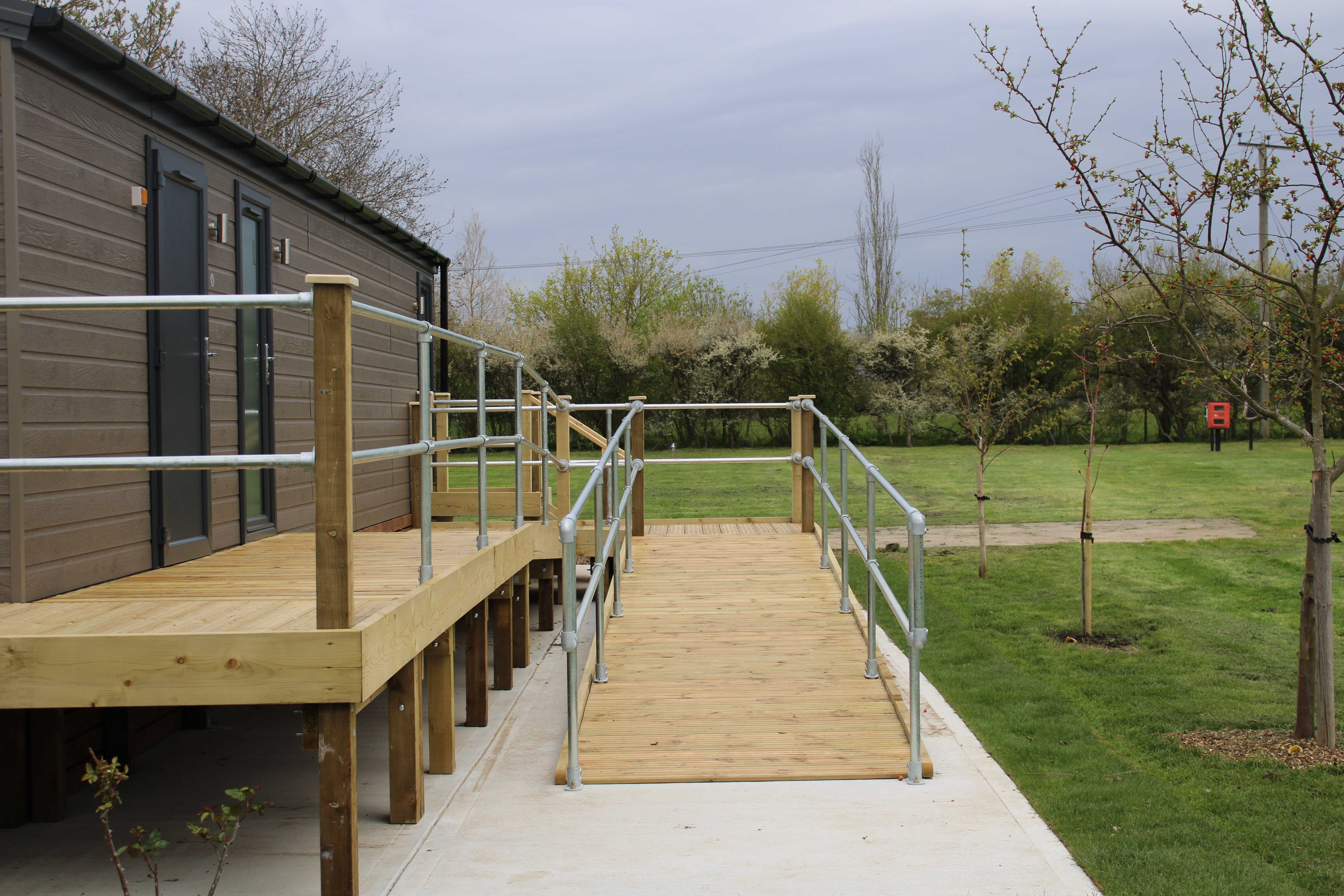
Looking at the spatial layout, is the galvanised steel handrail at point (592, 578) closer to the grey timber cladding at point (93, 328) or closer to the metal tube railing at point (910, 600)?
the metal tube railing at point (910, 600)

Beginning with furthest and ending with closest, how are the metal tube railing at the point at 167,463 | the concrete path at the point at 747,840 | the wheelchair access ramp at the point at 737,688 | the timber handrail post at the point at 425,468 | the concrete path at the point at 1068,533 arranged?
1. the concrete path at the point at 1068,533
2. the wheelchair access ramp at the point at 737,688
3. the timber handrail post at the point at 425,468
4. the concrete path at the point at 747,840
5. the metal tube railing at the point at 167,463

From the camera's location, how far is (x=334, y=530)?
2791 millimetres

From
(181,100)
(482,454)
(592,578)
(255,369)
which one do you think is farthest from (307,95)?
(592,578)

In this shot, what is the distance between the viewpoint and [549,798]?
3.94 m

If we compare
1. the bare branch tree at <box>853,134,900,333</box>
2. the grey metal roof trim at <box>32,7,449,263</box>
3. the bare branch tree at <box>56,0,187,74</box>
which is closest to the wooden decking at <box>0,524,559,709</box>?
the grey metal roof trim at <box>32,7,449,263</box>

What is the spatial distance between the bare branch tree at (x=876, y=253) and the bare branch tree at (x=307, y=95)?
17.3 meters

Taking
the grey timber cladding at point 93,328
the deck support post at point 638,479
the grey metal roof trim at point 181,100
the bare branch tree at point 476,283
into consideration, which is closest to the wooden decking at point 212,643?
the grey timber cladding at point 93,328

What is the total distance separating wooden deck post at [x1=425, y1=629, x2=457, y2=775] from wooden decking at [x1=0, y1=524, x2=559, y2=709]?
0.39 meters

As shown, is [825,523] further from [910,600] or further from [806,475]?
[910,600]

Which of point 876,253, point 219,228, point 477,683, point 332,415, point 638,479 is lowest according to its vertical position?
point 477,683

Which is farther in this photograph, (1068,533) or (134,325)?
(1068,533)

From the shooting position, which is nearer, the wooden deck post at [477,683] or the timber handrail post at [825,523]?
the wooden deck post at [477,683]

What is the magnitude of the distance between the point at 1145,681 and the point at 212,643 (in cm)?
502

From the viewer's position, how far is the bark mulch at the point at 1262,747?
14.3 ft
